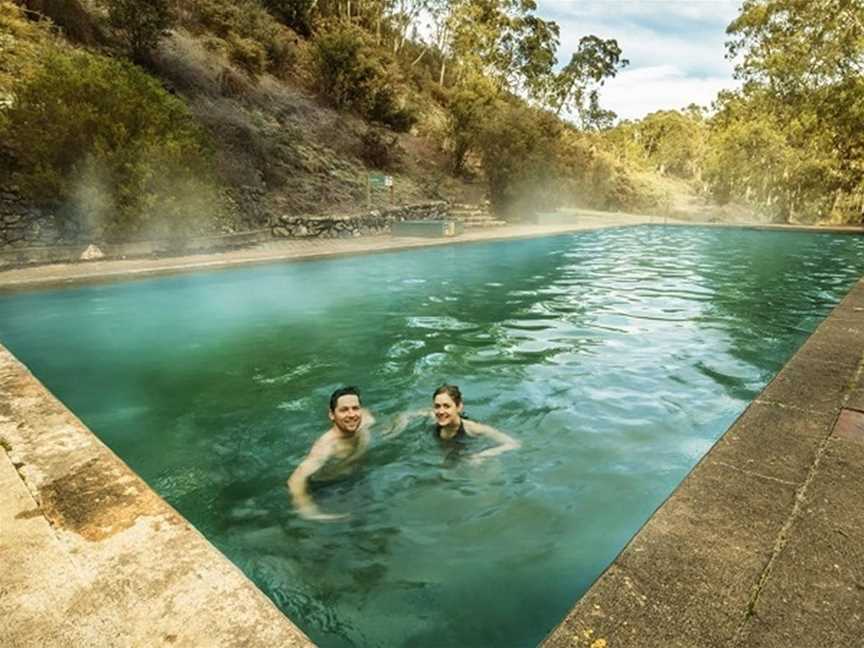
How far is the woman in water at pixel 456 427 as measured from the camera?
179 inches

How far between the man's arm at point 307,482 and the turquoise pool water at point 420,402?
0.32 feet

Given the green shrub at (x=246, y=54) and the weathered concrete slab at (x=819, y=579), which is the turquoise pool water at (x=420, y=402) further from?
the green shrub at (x=246, y=54)

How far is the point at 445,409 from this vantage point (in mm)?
4547

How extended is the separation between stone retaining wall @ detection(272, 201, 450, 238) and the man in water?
40.4 feet

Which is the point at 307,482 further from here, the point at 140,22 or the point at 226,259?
the point at 140,22

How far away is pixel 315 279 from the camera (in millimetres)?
11930

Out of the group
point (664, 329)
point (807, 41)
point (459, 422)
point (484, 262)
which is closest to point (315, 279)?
point (484, 262)

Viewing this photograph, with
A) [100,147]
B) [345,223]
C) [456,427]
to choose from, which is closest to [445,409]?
[456,427]

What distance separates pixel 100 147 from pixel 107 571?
36.2ft

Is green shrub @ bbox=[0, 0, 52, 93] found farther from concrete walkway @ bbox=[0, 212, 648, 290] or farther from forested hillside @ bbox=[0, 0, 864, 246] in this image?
concrete walkway @ bbox=[0, 212, 648, 290]

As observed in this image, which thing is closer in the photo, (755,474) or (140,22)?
(755,474)

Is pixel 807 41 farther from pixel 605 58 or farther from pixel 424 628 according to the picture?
pixel 424 628

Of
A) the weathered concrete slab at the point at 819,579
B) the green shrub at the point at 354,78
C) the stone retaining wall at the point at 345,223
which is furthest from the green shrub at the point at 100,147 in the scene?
the green shrub at the point at 354,78

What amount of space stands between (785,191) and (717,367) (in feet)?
84.1
